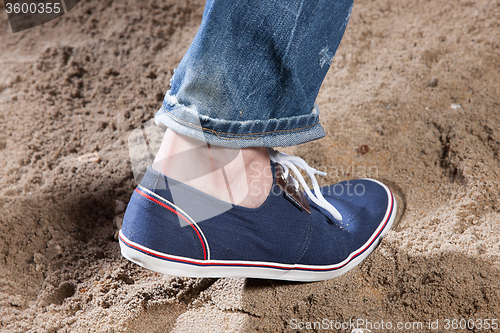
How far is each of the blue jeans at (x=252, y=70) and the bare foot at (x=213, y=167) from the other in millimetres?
54

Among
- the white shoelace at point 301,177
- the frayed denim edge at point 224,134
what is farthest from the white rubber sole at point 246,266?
the frayed denim edge at point 224,134

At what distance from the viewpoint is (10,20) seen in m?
1.96

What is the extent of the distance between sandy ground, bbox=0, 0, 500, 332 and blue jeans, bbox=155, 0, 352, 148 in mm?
459

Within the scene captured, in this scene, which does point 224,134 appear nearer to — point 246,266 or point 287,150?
point 246,266

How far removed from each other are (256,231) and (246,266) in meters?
0.09

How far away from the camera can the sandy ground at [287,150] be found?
0.84 meters

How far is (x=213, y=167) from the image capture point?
76 centimetres

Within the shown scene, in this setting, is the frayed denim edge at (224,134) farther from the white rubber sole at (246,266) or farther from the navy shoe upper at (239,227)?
the white rubber sole at (246,266)

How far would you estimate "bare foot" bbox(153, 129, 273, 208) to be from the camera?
74 centimetres

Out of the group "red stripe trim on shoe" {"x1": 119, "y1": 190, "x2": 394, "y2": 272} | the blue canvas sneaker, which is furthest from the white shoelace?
"red stripe trim on shoe" {"x1": 119, "y1": 190, "x2": 394, "y2": 272}

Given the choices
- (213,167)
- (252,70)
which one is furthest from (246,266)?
(252,70)

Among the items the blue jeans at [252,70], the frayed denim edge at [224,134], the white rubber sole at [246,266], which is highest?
the blue jeans at [252,70]

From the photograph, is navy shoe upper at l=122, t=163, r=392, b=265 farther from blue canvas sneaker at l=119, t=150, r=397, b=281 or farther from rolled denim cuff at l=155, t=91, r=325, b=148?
rolled denim cuff at l=155, t=91, r=325, b=148

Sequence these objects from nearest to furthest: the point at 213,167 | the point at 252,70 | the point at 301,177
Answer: the point at 252,70 → the point at 213,167 → the point at 301,177
